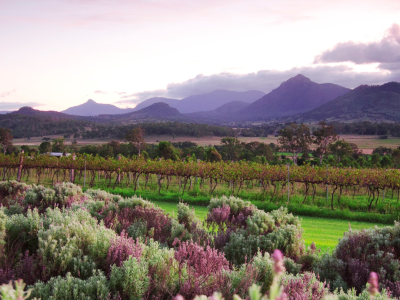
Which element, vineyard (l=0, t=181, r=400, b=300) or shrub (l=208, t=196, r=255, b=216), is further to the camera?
shrub (l=208, t=196, r=255, b=216)

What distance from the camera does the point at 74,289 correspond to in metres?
2.80

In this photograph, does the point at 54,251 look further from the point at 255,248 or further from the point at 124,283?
the point at 255,248

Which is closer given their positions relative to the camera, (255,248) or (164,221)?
(255,248)

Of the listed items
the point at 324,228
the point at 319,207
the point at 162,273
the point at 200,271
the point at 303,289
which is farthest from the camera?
the point at 319,207

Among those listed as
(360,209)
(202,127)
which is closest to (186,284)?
(360,209)

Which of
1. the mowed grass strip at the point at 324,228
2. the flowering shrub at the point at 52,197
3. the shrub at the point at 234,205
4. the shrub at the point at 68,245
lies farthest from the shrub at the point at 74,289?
the mowed grass strip at the point at 324,228

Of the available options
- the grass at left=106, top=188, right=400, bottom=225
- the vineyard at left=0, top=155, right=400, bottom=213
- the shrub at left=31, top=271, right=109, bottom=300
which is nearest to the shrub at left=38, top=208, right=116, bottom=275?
the shrub at left=31, top=271, right=109, bottom=300

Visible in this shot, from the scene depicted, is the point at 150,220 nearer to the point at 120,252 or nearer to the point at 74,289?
the point at 120,252

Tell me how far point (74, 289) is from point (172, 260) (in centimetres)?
110

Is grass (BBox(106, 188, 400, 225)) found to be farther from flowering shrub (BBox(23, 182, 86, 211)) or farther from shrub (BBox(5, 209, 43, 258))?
shrub (BBox(5, 209, 43, 258))

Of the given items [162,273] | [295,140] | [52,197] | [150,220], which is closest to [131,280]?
[162,273]

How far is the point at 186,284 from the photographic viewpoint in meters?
3.15

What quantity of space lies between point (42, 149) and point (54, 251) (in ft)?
162

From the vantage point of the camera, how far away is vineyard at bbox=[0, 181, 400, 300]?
3.04 m
